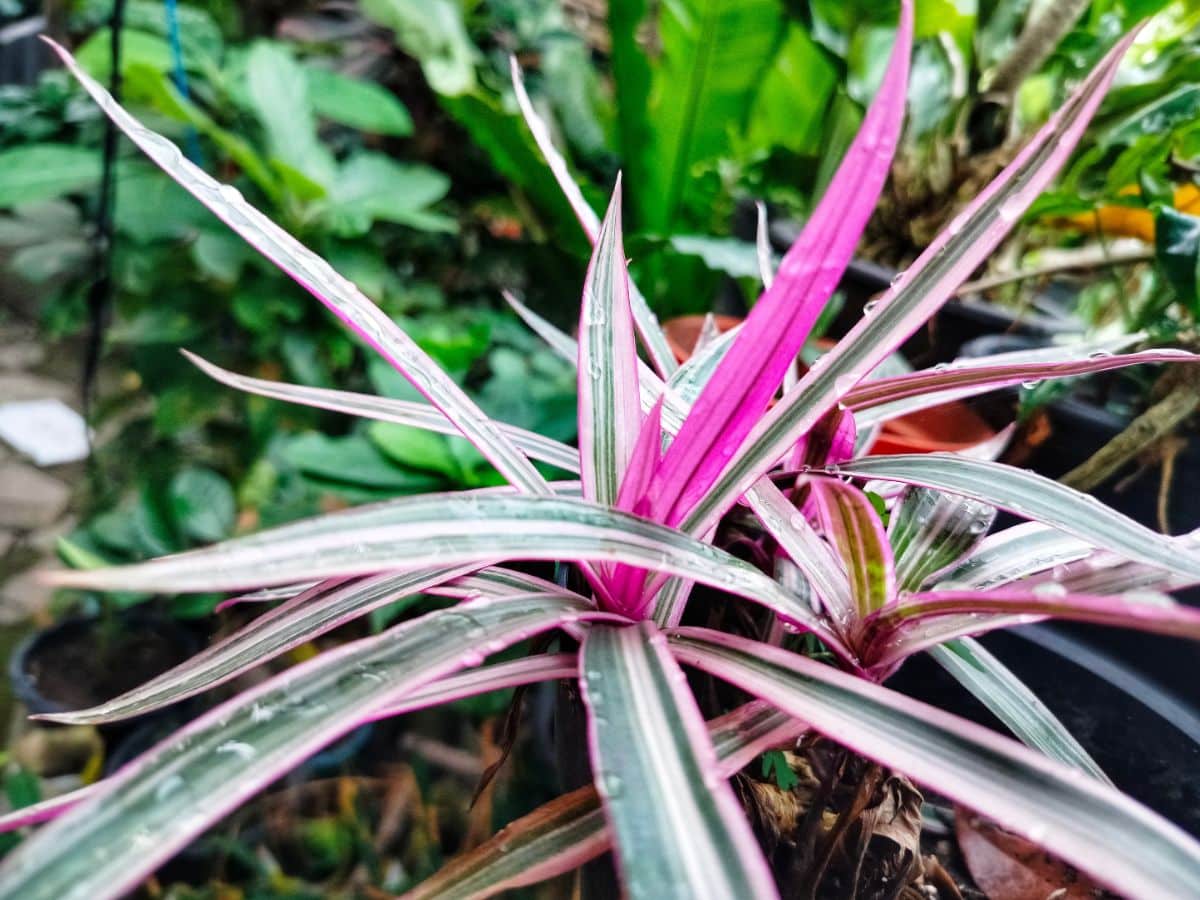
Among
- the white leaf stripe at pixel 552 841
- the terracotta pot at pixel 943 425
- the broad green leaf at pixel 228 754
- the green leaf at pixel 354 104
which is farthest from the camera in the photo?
the green leaf at pixel 354 104

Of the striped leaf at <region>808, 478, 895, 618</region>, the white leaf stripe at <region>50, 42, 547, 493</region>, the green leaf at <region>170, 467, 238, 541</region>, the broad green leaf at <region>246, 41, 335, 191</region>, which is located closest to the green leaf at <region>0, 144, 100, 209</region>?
the broad green leaf at <region>246, 41, 335, 191</region>

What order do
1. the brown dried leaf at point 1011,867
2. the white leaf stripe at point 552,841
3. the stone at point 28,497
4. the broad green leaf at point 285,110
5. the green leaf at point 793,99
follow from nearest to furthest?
the white leaf stripe at point 552,841 < the brown dried leaf at point 1011,867 < the broad green leaf at point 285,110 < the green leaf at point 793,99 < the stone at point 28,497

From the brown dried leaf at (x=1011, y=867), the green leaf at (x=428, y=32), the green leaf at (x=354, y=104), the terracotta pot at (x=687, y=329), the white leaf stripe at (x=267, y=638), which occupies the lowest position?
the brown dried leaf at (x=1011, y=867)

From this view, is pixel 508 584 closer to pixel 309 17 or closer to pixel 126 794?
pixel 126 794

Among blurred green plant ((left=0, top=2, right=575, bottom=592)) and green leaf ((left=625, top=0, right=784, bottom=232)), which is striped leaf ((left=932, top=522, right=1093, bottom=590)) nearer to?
blurred green plant ((left=0, top=2, right=575, bottom=592))

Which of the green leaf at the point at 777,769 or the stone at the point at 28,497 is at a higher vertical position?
the green leaf at the point at 777,769

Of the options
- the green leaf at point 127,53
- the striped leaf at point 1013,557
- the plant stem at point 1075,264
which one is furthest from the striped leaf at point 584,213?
the green leaf at point 127,53

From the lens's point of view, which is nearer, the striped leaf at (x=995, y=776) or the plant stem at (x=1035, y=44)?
the striped leaf at (x=995, y=776)

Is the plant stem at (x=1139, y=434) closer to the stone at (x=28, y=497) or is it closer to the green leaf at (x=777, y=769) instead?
the green leaf at (x=777, y=769)
